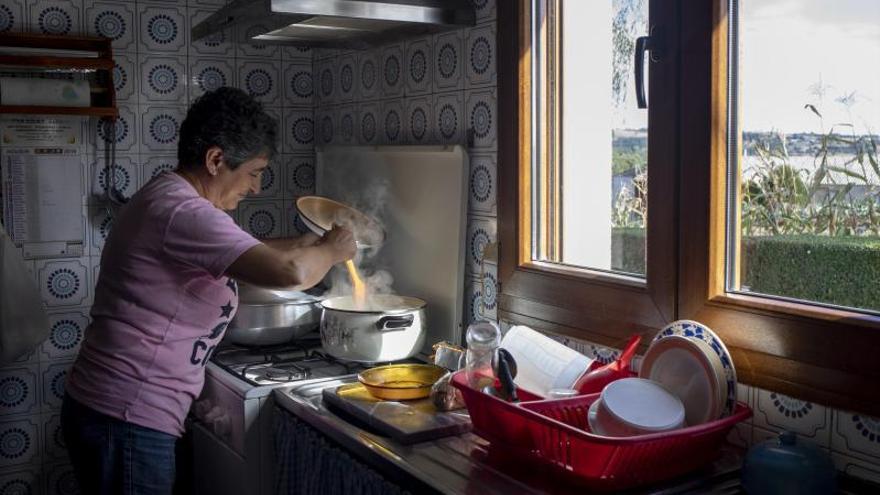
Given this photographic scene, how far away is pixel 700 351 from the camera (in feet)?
5.15

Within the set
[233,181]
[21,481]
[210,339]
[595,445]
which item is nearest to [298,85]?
[233,181]

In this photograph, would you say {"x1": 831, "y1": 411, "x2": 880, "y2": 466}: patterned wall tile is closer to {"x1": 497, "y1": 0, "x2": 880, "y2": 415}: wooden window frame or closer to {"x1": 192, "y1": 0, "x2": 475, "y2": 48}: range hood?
{"x1": 497, "y1": 0, "x2": 880, "y2": 415}: wooden window frame

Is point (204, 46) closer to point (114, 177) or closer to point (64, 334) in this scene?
point (114, 177)

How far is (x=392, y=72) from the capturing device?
271cm

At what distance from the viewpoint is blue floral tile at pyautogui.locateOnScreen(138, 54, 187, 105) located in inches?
114

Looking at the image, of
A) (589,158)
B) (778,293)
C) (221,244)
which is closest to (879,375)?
(778,293)

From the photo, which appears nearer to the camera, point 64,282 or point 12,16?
point 12,16

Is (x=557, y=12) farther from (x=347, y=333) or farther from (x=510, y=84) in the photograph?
(x=347, y=333)

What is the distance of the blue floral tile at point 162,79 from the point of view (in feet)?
9.48

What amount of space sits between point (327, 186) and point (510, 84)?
1.04m

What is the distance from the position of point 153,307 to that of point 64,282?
106 centimetres

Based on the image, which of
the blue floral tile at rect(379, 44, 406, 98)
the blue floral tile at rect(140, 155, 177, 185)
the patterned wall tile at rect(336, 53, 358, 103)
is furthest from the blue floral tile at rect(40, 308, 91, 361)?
the blue floral tile at rect(379, 44, 406, 98)

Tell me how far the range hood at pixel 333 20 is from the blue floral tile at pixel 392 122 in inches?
8.6

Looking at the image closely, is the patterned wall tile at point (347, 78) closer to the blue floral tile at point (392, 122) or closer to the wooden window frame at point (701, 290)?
the blue floral tile at point (392, 122)
